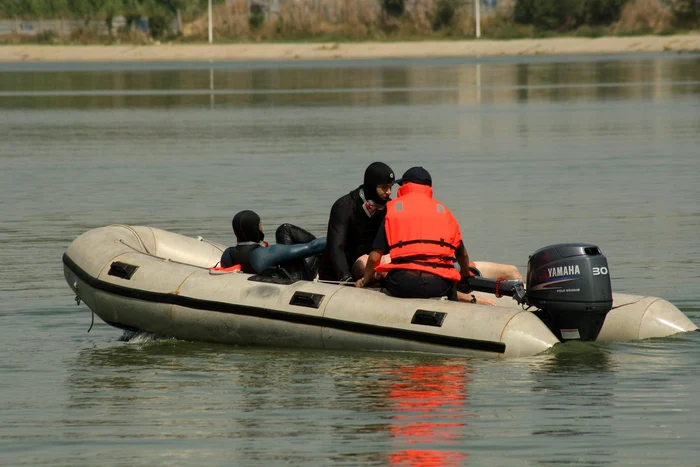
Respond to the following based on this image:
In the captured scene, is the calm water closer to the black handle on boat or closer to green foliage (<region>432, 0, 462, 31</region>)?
the black handle on boat

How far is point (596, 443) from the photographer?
6.88 meters

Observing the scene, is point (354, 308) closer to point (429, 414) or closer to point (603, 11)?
point (429, 414)

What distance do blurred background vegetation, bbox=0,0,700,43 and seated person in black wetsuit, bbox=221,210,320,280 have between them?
180 feet

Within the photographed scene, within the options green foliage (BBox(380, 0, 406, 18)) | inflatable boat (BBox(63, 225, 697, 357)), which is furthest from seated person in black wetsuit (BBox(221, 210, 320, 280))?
green foliage (BBox(380, 0, 406, 18))

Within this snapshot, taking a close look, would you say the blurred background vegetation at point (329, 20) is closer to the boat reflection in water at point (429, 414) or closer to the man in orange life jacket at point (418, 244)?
the man in orange life jacket at point (418, 244)

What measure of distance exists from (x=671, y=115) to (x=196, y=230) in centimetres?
1687

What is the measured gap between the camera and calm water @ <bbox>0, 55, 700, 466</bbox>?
7.08 m

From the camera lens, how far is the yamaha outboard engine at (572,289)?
8.52 m

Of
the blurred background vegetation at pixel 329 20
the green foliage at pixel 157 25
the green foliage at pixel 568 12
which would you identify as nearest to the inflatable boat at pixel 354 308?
the green foliage at pixel 568 12

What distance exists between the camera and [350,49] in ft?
206

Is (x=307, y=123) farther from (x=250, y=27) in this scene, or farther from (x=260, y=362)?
(x=250, y=27)

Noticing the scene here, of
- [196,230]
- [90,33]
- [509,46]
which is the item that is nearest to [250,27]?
[90,33]

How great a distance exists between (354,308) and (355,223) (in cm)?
66

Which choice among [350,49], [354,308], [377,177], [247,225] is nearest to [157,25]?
[350,49]
